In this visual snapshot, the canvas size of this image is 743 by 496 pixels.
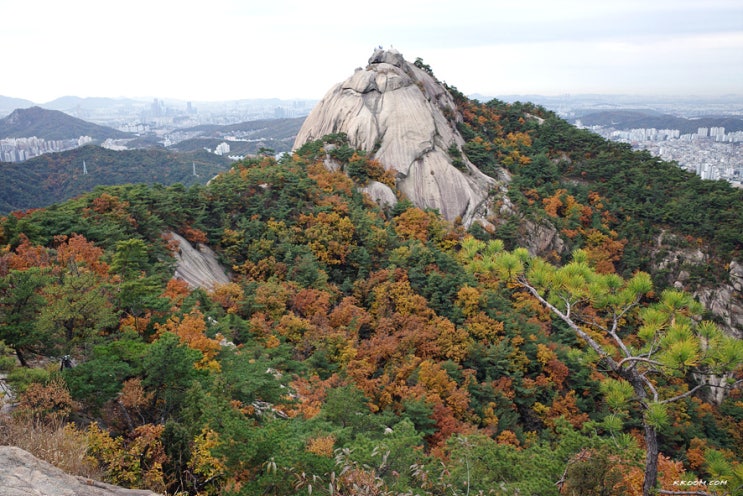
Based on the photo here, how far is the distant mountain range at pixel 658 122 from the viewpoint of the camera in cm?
10575

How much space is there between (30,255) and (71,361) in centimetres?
424

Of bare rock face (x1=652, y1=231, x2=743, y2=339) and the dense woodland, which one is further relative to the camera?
bare rock face (x1=652, y1=231, x2=743, y2=339)

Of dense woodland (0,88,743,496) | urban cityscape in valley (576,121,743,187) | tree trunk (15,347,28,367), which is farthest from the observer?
urban cityscape in valley (576,121,743,187)

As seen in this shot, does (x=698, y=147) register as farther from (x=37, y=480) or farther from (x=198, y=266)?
(x=37, y=480)

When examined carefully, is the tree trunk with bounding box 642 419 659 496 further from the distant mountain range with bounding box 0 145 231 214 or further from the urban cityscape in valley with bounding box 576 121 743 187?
the urban cityscape in valley with bounding box 576 121 743 187

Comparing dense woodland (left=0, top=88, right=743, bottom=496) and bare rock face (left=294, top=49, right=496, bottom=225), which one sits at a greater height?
bare rock face (left=294, top=49, right=496, bottom=225)

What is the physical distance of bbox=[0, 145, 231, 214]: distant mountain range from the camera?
4916 cm

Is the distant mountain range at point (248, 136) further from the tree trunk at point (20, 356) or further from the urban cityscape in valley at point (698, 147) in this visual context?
the tree trunk at point (20, 356)

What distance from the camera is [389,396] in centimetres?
1145

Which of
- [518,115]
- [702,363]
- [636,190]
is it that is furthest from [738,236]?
[702,363]

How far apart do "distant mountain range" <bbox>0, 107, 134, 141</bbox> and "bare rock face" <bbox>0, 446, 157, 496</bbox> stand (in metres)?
134

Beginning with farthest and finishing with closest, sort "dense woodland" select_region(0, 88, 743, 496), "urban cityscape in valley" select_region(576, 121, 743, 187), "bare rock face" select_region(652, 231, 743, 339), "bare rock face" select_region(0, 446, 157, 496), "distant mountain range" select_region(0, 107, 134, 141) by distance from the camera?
"distant mountain range" select_region(0, 107, 134, 141) → "urban cityscape in valley" select_region(576, 121, 743, 187) → "bare rock face" select_region(652, 231, 743, 339) → "dense woodland" select_region(0, 88, 743, 496) → "bare rock face" select_region(0, 446, 157, 496)

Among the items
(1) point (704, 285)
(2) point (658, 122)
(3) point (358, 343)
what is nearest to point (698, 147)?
(2) point (658, 122)

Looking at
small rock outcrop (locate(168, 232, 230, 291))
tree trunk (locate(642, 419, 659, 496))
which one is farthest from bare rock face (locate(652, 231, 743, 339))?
tree trunk (locate(642, 419, 659, 496))
